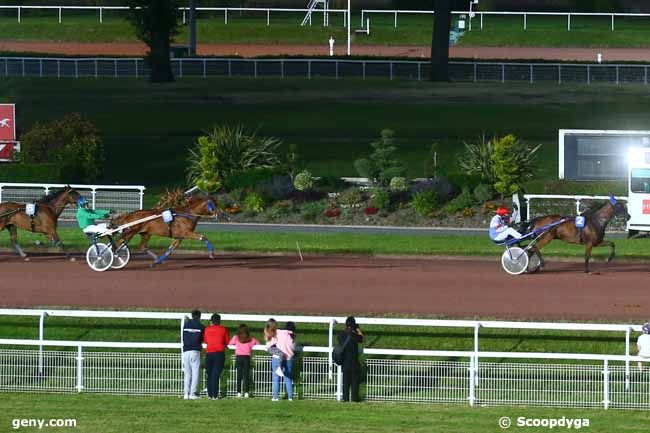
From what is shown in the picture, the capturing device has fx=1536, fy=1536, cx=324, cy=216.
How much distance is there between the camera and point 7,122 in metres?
36.9

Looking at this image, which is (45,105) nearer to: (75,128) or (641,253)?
(75,128)

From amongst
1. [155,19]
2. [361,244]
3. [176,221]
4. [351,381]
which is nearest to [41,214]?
[176,221]

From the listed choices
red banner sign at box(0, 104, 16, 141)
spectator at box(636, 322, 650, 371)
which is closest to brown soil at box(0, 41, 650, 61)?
red banner sign at box(0, 104, 16, 141)

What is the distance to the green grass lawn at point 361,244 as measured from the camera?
28188 millimetres

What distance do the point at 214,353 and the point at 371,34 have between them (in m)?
50.0

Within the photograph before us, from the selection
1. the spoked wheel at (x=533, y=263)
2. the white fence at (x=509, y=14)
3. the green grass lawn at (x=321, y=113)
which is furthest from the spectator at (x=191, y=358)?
the white fence at (x=509, y=14)

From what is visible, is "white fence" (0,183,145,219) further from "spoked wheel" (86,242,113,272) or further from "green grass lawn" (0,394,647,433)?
"green grass lawn" (0,394,647,433)

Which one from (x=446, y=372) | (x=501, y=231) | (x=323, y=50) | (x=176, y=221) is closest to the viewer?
(x=446, y=372)

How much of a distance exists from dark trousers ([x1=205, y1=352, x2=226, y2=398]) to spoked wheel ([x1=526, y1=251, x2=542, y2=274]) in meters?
8.96

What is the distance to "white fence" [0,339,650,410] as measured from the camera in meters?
17.4

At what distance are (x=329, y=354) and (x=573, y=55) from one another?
153ft

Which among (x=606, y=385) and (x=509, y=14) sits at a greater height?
(x=509, y=14)

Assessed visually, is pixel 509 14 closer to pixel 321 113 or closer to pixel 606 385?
pixel 321 113

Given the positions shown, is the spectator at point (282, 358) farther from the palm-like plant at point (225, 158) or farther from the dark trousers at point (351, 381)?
the palm-like plant at point (225, 158)
